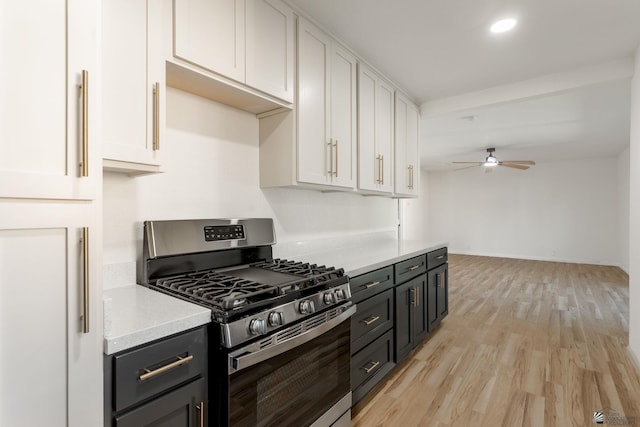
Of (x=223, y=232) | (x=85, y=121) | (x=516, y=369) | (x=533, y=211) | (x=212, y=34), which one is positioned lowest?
(x=516, y=369)

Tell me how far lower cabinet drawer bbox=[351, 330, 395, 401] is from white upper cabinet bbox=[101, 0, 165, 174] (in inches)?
61.8

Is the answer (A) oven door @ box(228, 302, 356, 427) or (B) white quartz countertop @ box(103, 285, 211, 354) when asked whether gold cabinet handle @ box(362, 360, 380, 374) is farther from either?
(B) white quartz countertop @ box(103, 285, 211, 354)

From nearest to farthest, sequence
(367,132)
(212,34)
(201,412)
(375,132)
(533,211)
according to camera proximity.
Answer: (201,412), (212,34), (367,132), (375,132), (533,211)

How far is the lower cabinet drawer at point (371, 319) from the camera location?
191 cm

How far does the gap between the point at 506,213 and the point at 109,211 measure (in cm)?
925

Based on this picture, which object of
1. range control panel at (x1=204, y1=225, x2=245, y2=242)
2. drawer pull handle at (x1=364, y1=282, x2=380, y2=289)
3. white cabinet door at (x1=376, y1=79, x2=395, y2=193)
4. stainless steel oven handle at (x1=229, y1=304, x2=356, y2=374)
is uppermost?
white cabinet door at (x1=376, y1=79, x2=395, y2=193)

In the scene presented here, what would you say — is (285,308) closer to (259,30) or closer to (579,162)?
(259,30)

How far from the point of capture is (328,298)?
5.03 ft

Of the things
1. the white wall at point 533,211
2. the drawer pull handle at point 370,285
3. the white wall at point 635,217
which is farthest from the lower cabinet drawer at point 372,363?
the white wall at point 533,211

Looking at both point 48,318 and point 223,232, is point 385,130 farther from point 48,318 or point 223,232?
point 48,318

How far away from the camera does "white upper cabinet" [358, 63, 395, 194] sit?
2.61 meters

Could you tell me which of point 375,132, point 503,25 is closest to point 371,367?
point 375,132

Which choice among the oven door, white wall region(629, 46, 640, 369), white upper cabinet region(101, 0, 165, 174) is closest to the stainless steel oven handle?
the oven door

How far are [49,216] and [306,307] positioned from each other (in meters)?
0.95
